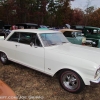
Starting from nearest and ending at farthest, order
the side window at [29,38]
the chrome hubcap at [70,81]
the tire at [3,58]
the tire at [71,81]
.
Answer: the tire at [71,81] < the chrome hubcap at [70,81] < the side window at [29,38] < the tire at [3,58]

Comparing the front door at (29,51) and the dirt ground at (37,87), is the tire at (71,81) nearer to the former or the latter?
the dirt ground at (37,87)

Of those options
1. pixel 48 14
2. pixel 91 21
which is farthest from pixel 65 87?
pixel 91 21

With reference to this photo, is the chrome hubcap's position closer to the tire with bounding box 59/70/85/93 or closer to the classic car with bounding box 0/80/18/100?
the tire with bounding box 59/70/85/93

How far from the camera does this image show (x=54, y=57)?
321 cm

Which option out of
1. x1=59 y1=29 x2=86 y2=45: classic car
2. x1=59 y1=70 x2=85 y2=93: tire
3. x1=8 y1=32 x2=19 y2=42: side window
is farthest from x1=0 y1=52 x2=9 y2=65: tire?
x1=59 y1=29 x2=86 y2=45: classic car

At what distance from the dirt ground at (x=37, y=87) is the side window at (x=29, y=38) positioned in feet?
3.64

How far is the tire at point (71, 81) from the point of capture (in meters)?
2.90

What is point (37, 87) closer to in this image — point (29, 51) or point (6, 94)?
point (29, 51)

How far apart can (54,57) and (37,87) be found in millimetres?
983

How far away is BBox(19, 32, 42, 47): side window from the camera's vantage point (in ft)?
12.1

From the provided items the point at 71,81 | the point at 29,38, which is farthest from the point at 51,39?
the point at 71,81

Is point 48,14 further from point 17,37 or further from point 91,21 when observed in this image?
point 17,37

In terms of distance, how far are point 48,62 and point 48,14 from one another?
26211 mm

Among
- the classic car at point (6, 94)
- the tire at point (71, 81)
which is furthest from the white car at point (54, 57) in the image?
the classic car at point (6, 94)
